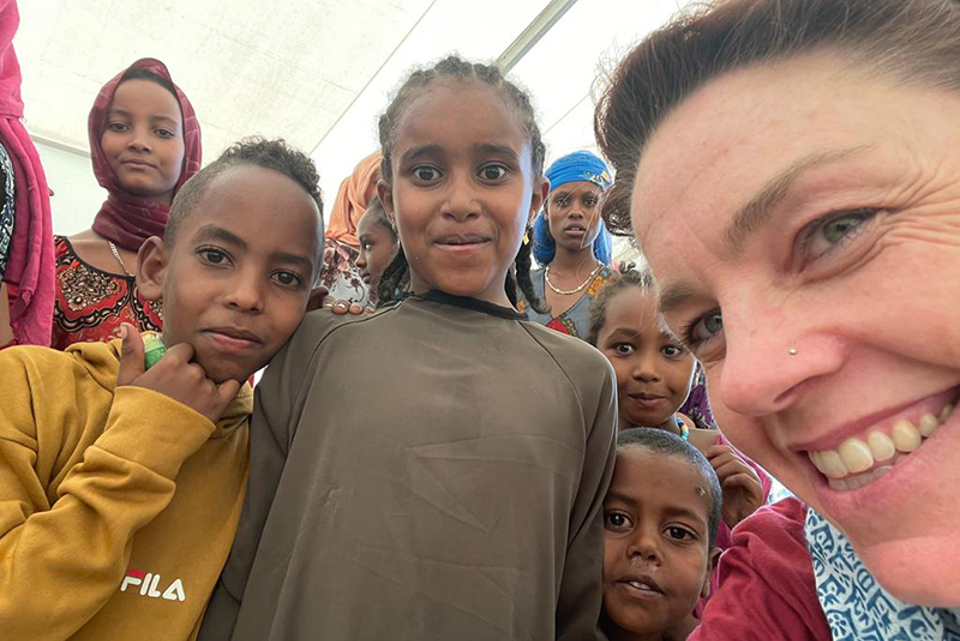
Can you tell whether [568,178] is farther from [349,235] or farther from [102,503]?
[102,503]

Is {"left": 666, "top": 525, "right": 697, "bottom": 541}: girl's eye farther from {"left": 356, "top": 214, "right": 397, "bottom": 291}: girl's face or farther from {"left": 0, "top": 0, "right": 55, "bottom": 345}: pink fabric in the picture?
{"left": 0, "top": 0, "right": 55, "bottom": 345}: pink fabric

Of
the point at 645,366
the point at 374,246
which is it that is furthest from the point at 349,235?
the point at 645,366

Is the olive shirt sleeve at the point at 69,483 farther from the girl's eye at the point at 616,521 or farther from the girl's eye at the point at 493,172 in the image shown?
the girl's eye at the point at 616,521

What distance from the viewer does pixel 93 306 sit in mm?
1862

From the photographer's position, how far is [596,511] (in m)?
1.30

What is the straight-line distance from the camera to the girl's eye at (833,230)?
2.14 ft

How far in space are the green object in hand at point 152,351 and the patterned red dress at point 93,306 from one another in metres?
0.59

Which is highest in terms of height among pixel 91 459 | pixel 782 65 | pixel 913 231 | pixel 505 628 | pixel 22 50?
pixel 22 50

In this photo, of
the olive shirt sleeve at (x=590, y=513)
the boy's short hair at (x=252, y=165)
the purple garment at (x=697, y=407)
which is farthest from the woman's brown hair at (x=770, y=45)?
the purple garment at (x=697, y=407)

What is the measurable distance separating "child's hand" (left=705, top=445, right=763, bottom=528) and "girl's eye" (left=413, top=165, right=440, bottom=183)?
3.39 feet

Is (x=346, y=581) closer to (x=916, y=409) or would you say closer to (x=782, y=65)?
(x=916, y=409)

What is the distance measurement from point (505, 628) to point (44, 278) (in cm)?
148

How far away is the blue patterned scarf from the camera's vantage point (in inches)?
31.1

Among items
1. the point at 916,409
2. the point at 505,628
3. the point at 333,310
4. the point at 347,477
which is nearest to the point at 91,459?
the point at 347,477
